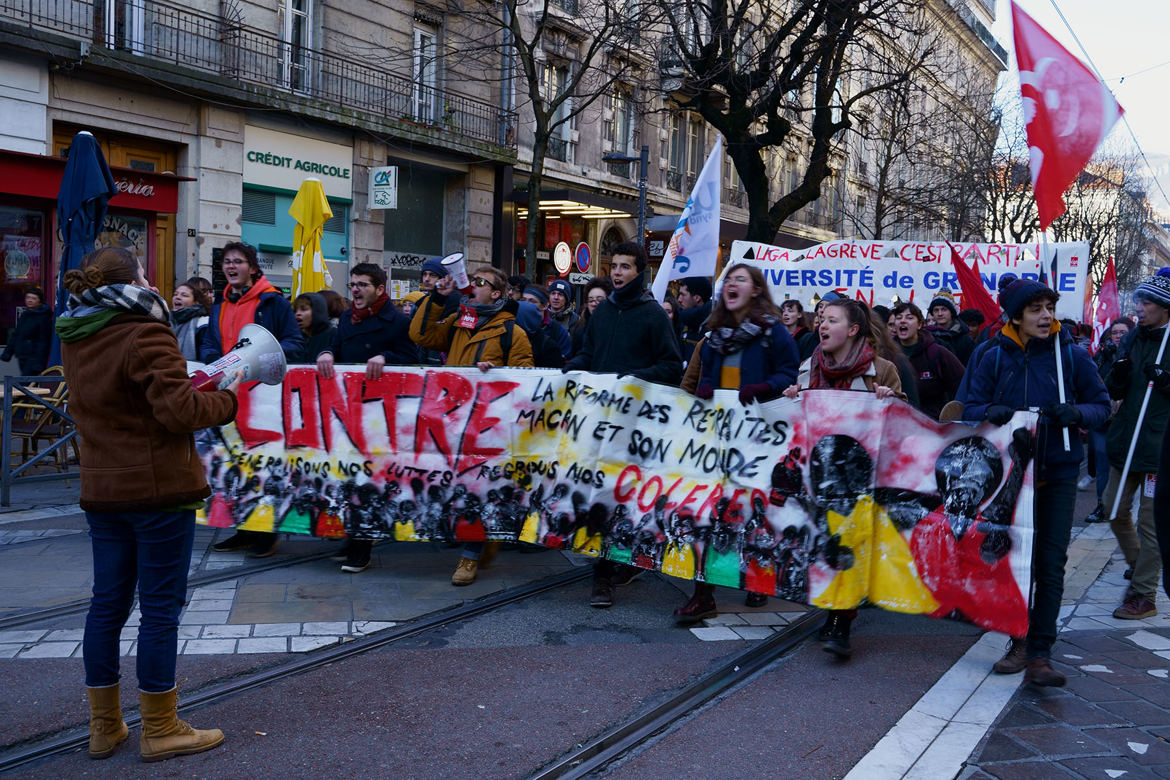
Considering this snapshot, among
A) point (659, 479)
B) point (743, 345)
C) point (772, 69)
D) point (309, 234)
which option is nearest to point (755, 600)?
point (659, 479)

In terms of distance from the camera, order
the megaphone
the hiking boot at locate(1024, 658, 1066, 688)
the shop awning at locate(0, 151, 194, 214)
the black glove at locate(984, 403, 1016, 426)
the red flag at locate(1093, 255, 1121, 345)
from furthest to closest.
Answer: the red flag at locate(1093, 255, 1121, 345), the shop awning at locate(0, 151, 194, 214), the black glove at locate(984, 403, 1016, 426), the hiking boot at locate(1024, 658, 1066, 688), the megaphone

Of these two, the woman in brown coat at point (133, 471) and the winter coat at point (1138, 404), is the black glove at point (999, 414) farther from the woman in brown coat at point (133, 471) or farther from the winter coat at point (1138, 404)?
the woman in brown coat at point (133, 471)

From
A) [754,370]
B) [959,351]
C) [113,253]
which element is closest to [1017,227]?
[959,351]

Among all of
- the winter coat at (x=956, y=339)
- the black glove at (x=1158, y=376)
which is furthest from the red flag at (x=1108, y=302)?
the black glove at (x=1158, y=376)

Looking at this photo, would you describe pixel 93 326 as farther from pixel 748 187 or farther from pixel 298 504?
pixel 748 187

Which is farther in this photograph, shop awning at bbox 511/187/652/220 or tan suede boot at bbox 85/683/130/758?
shop awning at bbox 511/187/652/220

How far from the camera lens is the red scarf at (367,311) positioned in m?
6.89

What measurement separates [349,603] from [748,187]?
12.8m

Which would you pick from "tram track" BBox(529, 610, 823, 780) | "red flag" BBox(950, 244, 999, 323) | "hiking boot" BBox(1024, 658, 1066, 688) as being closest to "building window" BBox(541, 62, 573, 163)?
"red flag" BBox(950, 244, 999, 323)

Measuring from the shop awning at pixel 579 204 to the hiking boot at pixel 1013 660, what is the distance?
2034cm

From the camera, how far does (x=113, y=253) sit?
373cm

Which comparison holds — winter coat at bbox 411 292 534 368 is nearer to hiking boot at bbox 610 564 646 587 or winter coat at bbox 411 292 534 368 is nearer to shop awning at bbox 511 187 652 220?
hiking boot at bbox 610 564 646 587

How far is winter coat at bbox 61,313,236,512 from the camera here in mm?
3641

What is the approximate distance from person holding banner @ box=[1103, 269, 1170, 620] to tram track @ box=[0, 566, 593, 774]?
3407 mm
